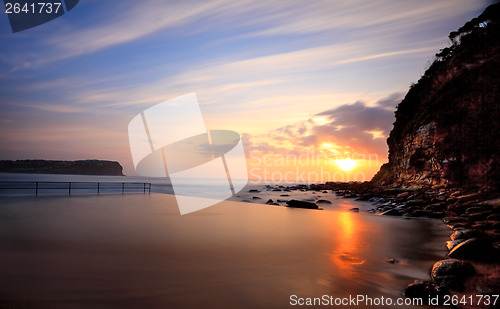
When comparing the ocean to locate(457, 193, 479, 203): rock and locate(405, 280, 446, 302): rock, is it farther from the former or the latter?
locate(457, 193, 479, 203): rock

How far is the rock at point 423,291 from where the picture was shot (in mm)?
4832

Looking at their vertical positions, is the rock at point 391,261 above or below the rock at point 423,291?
below

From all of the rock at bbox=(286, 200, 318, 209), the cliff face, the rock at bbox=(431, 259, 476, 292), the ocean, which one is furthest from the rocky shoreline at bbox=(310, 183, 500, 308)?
the rock at bbox=(286, 200, 318, 209)

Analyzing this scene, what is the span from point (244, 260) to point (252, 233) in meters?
4.10

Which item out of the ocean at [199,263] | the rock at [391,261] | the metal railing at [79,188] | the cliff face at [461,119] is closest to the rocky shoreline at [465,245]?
the ocean at [199,263]

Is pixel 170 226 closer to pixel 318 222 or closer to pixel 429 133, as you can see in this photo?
pixel 318 222

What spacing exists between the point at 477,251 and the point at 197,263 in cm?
744

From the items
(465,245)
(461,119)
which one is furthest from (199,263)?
(461,119)

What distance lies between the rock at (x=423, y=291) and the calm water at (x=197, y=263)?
25 cm

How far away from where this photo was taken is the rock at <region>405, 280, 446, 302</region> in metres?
4.83

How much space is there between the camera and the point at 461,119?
21344 millimetres

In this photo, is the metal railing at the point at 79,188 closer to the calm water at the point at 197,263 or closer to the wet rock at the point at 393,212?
the calm water at the point at 197,263

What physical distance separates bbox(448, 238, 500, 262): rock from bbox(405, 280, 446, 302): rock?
103 inches

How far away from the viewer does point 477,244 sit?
21.9ft
